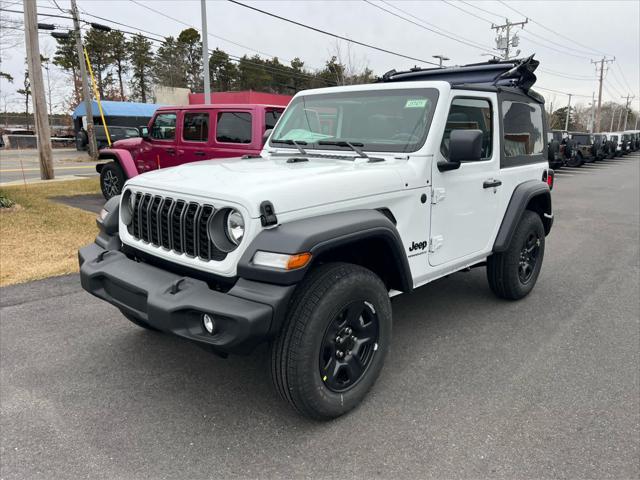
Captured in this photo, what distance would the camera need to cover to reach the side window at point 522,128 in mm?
4266

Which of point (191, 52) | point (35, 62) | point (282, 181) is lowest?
point (282, 181)

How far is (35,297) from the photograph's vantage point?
4.80 metres

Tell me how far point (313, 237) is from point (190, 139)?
22.1ft

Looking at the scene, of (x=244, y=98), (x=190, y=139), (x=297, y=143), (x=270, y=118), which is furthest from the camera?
(x=244, y=98)

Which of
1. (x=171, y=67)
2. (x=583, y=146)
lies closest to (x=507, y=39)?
(x=583, y=146)

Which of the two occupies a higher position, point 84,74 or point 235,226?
point 84,74

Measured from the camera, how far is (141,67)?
181 feet

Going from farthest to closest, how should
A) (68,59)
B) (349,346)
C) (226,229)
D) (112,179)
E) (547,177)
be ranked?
(68,59), (112,179), (547,177), (349,346), (226,229)

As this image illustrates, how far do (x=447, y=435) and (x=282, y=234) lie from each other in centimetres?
144

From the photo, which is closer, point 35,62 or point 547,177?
point 547,177

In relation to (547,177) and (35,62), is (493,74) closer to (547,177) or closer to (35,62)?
(547,177)

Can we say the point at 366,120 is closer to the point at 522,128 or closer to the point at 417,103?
the point at 417,103

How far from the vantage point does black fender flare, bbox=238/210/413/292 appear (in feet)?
7.82

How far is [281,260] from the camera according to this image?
238 centimetres
